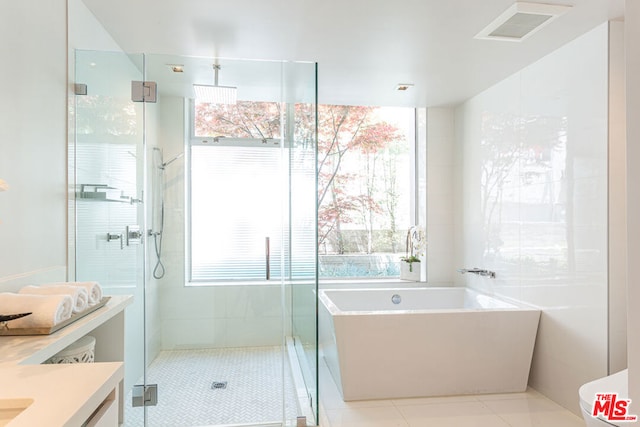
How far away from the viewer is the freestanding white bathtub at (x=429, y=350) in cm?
288

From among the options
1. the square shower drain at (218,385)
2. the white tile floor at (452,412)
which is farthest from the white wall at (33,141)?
the white tile floor at (452,412)

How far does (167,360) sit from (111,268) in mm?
818

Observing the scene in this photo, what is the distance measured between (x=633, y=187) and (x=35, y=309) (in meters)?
1.69

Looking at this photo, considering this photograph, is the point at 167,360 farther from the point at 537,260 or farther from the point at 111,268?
the point at 537,260

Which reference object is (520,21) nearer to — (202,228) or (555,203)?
(555,203)

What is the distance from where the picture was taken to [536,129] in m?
3.10

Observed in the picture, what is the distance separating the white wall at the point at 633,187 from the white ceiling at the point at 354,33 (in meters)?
1.66

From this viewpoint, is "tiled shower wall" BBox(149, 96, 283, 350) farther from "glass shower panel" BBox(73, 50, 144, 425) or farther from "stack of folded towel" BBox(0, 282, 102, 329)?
"stack of folded towel" BBox(0, 282, 102, 329)

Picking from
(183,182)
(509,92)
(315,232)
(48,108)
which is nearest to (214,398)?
(315,232)

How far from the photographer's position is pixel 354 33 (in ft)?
8.53

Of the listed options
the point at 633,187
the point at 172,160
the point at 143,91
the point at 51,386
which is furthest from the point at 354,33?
the point at 51,386

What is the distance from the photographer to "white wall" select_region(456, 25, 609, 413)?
2510 millimetres

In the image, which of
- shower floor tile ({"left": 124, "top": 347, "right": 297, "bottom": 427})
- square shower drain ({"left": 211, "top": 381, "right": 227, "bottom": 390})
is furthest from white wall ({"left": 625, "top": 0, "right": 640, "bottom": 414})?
square shower drain ({"left": 211, "top": 381, "right": 227, "bottom": 390})

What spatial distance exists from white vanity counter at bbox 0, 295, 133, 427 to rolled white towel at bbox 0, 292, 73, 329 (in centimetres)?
4
